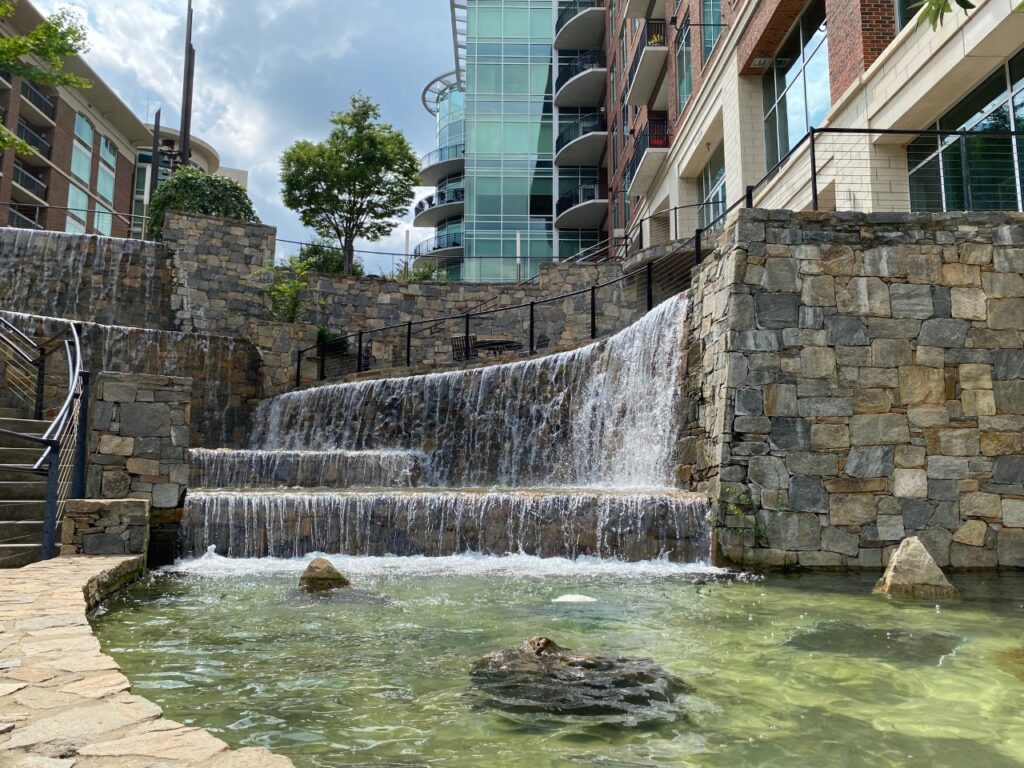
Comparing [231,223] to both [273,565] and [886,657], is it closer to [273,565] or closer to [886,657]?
[273,565]

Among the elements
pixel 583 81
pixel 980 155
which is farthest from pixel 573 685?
pixel 583 81

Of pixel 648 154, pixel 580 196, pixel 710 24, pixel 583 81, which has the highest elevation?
pixel 583 81

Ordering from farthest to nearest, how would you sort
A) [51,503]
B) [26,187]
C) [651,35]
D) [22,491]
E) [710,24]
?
[26,187] → [651,35] → [710,24] → [22,491] → [51,503]

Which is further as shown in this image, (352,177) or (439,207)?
(439,207)

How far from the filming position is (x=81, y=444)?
7727mm

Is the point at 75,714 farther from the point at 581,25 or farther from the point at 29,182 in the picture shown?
the point at 29,182

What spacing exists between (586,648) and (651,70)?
77.7 ft

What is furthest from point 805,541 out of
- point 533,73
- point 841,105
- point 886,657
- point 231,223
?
point 533,73

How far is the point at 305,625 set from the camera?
5.13 m

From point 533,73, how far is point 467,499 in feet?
109

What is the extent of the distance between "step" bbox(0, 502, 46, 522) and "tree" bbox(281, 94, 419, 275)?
22041 mm

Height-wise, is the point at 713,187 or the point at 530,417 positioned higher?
the point at 713,187

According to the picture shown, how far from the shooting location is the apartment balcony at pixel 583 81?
114 feet

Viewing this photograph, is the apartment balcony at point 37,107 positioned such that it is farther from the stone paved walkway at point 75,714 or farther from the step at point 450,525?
the stone paved walkway at point 75,714
